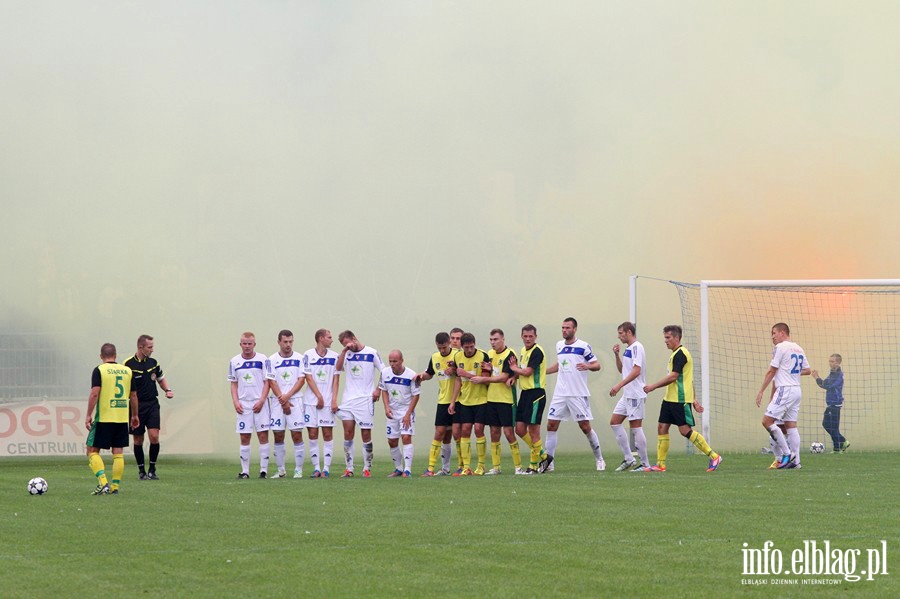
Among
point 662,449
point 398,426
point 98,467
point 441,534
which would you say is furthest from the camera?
point 398,426

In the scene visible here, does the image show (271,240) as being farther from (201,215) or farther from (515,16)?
(515,16)

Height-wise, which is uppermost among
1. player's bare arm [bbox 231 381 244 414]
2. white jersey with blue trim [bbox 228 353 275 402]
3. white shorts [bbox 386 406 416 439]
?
white jersey with blue trim [bbox 228 353 275 402]

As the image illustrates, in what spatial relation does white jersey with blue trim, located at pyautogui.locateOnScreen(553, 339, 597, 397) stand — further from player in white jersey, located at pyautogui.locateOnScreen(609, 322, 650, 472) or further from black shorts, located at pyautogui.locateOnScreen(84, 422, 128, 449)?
black shorts, located at pyautogui.locateOnScreen(84, 422, 128, 449)

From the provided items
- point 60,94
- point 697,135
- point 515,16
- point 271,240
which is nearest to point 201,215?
point 271,240

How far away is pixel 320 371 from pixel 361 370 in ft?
2.52

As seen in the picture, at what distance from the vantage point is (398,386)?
1795 centimetres

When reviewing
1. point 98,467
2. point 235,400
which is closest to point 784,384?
point 235,400

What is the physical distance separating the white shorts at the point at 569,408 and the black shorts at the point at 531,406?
17.1 inches

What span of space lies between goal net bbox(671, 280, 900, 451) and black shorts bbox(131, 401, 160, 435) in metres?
13.0

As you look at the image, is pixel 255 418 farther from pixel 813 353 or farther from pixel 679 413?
pixel 813 353

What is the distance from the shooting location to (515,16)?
31.5 metres

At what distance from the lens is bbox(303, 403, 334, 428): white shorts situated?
60.0 feet

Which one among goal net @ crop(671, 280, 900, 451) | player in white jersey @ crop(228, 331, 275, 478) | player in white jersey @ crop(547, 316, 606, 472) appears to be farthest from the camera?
goal net @ crop(671, 280, 900, 451)
